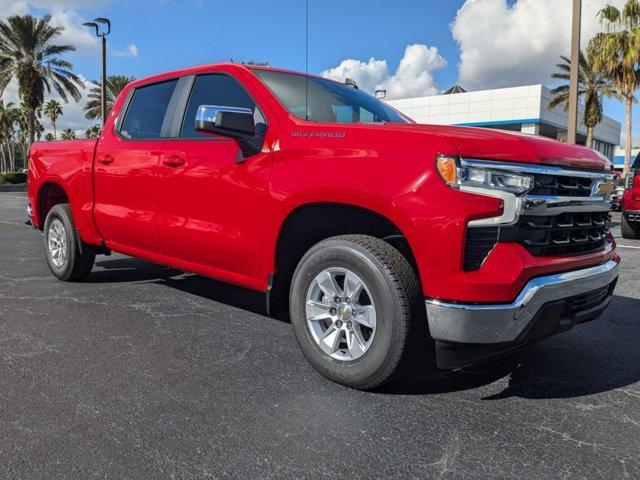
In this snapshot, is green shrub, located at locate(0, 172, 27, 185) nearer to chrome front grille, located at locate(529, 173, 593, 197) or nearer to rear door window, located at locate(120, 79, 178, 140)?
rear door window, located at locate(120, 79, 178, 140)

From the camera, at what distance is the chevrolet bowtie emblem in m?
3.34

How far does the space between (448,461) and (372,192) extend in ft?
4.26

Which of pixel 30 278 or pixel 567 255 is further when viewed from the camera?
pixel 30 278

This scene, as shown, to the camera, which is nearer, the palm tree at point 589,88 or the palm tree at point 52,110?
the palm tree at point 589,88

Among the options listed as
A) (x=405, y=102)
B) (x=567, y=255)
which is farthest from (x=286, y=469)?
(x=405, y=102)

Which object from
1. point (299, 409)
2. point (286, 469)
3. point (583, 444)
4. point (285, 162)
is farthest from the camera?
point (285, 162)

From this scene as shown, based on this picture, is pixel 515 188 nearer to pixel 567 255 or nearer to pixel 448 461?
pixel 567 255

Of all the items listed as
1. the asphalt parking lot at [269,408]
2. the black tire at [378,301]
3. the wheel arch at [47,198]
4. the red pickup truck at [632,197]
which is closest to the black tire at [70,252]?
the wheel arch at [47,198]

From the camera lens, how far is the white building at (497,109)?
122ft

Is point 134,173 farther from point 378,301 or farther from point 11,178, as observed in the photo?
point 11,178

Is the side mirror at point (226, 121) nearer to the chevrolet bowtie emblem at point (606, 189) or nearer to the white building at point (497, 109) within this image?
the chevrolet bowtie emblem at point (606, 189)

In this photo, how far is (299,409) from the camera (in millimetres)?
2906

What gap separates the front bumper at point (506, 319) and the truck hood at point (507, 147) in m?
0.59

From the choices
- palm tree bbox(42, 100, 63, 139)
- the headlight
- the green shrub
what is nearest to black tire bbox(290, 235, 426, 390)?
the headlight
